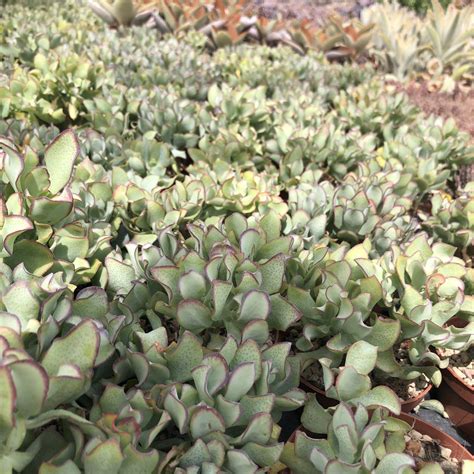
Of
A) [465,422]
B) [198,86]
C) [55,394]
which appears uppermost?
[55,394]

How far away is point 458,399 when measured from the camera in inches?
65.5

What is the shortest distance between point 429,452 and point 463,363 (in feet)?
1.50

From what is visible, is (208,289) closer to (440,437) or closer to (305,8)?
(440,437)

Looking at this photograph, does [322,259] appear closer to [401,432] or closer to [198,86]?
[401,432]

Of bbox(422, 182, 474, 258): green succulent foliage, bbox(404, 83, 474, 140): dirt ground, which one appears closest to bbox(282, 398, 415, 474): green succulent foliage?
bbox(422, 182, 474, 258): green succulent foliage

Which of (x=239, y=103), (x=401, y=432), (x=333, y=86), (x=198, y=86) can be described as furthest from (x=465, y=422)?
(x=333, y=86)

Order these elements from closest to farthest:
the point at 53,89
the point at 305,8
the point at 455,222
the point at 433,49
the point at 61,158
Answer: the point at 61,158
the point at 455,222
the point at 53,89
the point at 433,49
the point at 305,8

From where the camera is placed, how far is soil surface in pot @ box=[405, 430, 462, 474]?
1.31 meters

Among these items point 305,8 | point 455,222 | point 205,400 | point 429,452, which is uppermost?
point 205,400

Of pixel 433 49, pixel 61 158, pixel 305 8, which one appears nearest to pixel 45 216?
pixel 61 158

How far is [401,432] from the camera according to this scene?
1.14 m

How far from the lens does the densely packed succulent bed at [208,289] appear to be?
0.93 m

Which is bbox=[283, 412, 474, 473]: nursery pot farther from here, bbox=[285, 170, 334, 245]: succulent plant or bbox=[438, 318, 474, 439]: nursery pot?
bbox=[285, 170, 334, 245]: succulent plant

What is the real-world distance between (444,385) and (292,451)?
83 cm
